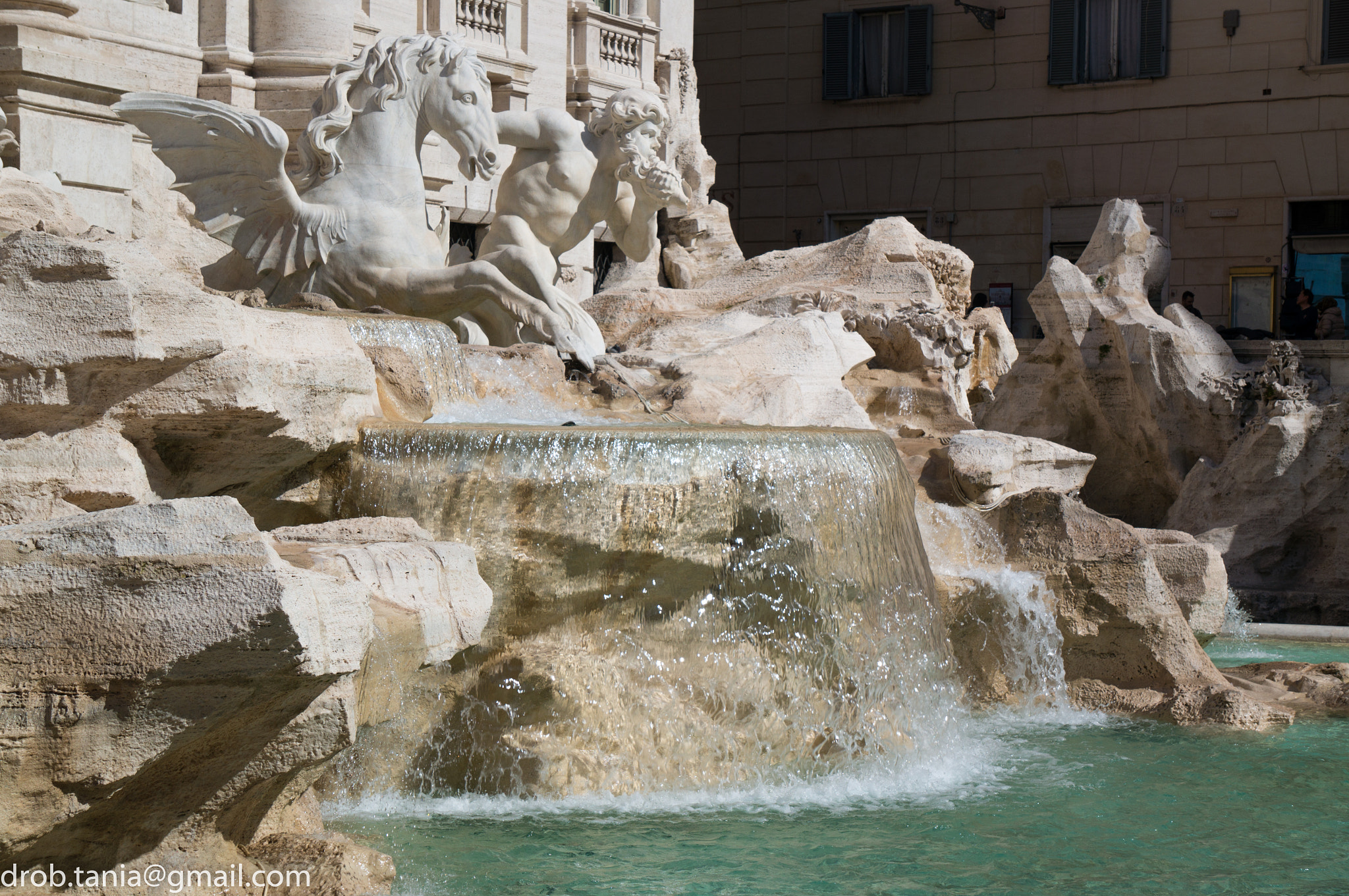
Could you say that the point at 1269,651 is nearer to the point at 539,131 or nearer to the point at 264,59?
the point at 539,131

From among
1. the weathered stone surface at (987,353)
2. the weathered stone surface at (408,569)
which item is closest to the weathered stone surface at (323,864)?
the weathered stone surface at (408,569)

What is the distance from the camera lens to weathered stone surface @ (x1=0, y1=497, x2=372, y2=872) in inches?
107

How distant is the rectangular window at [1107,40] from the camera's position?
18188 millimetres

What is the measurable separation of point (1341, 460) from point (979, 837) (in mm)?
6925

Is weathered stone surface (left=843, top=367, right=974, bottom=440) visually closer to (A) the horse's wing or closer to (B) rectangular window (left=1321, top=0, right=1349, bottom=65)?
(A) the horse's wing

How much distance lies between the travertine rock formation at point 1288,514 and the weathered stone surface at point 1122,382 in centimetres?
64

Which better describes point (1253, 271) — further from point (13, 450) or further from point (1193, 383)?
point (13, 450)

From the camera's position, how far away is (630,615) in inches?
195

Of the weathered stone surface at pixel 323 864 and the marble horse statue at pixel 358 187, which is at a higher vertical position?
the marble horse statue at pixel 358 187

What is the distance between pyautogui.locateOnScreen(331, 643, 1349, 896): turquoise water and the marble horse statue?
2622 millimetres

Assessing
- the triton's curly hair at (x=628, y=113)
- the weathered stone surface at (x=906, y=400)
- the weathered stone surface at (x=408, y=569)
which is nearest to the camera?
the weathered stone surface at (x=408, y=569)

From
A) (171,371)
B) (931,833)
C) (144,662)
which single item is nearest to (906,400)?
(931,833)

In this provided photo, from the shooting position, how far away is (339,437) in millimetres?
4613

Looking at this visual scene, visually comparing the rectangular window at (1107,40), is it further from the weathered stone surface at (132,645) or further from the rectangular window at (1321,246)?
the weathered stone surface at (132,645)
